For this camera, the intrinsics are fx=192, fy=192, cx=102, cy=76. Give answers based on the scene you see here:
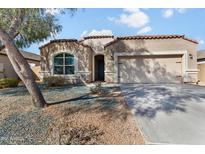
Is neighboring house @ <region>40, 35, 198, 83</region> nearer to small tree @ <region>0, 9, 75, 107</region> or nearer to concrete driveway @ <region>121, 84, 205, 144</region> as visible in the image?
small tree @ <region>0, 9, 75, 107</region>

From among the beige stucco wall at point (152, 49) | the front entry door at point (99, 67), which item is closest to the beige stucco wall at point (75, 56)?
the beige stucco wall at point (152, 49)

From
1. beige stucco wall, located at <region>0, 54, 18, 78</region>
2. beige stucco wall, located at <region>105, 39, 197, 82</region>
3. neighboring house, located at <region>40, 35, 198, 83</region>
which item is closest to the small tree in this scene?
neighboring house, located at <region>40, 35, 198, 83</region>

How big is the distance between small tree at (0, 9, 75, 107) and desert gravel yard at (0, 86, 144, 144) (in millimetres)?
923

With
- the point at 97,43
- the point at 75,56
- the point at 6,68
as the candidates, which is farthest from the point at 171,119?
the point at 6,68

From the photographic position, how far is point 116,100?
8312mm

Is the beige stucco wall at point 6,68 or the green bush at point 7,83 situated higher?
the beige stucco wall at point 6,68

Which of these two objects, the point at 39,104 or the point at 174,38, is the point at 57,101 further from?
the point at 174,38

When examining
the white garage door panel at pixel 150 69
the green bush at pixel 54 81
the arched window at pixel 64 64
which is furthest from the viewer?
the arched window at pixel 64 64

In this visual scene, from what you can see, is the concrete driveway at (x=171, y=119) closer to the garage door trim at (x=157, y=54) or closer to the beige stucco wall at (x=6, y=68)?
the garage door trim at (x=157, y=54)

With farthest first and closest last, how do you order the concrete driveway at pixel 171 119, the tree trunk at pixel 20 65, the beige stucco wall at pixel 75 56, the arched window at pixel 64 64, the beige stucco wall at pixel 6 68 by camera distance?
the beige stucco wall at pixel 6 68
the arched window at pixel 64 64
the beige stucco wall at pixel 75 56
the tree trunk at pixel 20 65
the concrete driveway at pixel 171 119

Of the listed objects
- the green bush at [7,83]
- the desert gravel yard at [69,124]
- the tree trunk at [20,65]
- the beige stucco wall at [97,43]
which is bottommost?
the desert gravel yard at [69,124]

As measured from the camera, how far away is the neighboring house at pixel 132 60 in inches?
591
